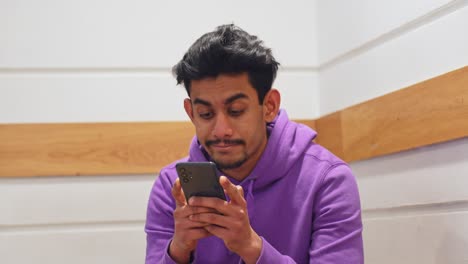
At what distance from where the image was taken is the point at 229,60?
52.8 inches

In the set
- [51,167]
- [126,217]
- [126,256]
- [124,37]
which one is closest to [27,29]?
[124,37]

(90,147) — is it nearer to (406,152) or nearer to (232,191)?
(232,191)

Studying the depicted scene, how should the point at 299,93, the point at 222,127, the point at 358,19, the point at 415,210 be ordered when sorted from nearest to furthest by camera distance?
the point at 222,127
the point at 415,210
the point at 358,19
the point at 299,93

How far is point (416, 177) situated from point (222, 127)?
56cm

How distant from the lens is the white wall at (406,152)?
1.38 m

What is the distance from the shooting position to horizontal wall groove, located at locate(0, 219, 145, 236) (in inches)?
74.4

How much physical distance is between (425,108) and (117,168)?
1.02m

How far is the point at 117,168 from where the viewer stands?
1.93 meters

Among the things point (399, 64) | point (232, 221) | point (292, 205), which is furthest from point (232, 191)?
point (399, 64)

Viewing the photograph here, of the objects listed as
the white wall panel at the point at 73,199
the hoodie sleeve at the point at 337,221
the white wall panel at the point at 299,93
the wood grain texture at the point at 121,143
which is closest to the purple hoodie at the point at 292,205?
the hoodie sleeve at the point at 337,221

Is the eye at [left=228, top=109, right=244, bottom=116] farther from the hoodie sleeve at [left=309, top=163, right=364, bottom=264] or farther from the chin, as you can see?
the hoodie sleeve at [left=309, top=163, right=364, bottom=264]

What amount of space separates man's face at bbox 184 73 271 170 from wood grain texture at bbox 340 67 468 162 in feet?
1.43

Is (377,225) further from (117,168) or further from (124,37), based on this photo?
(124,37)

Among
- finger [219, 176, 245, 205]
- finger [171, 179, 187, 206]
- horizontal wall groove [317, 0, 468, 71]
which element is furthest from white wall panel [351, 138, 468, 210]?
finger [171, 179, 187, 206]
